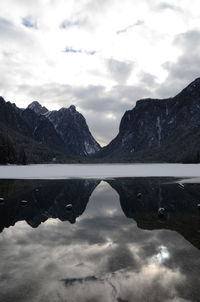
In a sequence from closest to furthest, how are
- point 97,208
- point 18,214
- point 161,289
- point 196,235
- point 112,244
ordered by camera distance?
1. point 161,289
2. point 112,244
3. point 196,235
4. point 18,214
5. point 97,208

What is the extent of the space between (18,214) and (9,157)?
461 feet

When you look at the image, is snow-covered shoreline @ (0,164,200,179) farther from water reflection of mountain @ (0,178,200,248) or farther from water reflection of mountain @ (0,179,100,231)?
water reflection of mountain @ (0,178,200,248)

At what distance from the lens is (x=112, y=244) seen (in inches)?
685

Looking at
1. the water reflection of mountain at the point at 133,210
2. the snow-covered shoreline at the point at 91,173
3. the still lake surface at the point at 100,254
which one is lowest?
the still lake surface at the point at 100,254

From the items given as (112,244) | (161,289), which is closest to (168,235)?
(112,244)

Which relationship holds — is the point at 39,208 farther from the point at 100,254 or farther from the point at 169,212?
the point at 100,254

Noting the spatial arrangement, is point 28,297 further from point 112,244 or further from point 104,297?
point 112,244

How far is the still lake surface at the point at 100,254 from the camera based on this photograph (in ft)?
35.8

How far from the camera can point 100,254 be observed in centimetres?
1558

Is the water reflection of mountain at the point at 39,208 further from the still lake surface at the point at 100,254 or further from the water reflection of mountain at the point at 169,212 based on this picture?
the water reflection of mountain at the point at 169,212

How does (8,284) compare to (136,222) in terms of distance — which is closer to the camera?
(8,284)

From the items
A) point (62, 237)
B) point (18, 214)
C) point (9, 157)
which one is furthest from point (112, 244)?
point (9, 157)

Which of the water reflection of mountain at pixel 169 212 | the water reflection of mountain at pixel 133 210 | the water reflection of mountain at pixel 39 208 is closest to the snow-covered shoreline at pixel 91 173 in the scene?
the water reflection of mountain at pixel 39 208

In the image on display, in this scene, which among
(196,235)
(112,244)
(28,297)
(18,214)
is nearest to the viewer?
(28,297)
